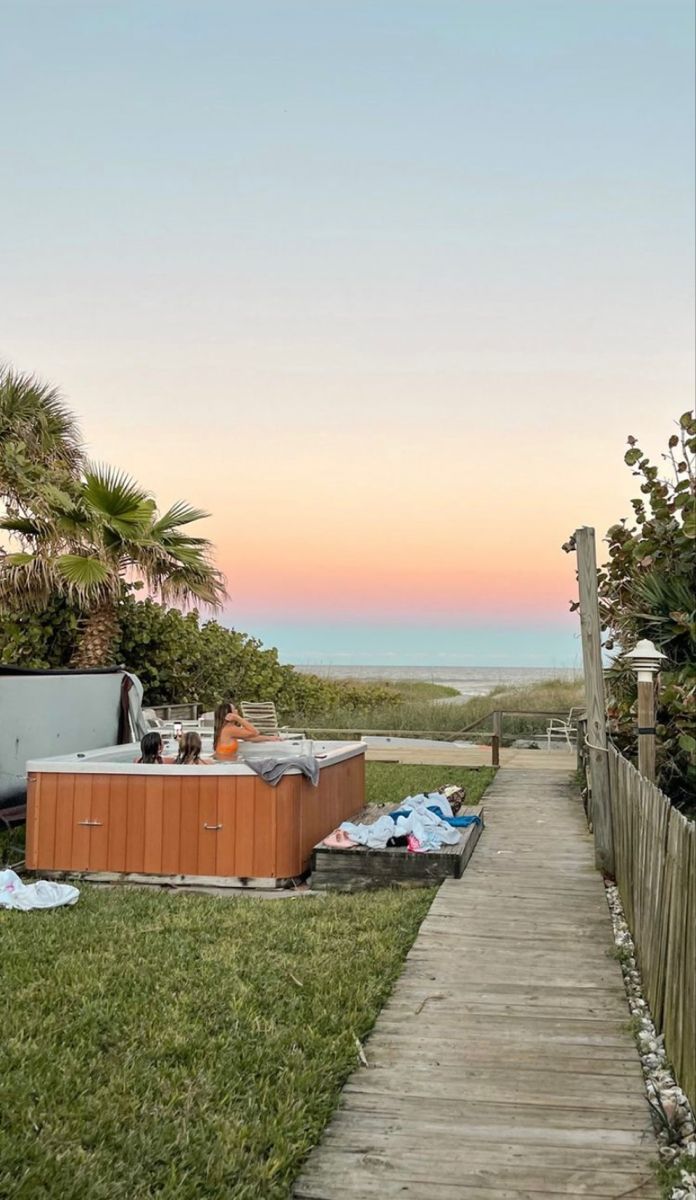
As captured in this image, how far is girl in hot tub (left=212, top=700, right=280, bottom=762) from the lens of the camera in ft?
29.0

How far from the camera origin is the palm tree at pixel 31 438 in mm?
12184

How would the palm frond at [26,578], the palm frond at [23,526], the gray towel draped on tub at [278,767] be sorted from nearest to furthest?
the gray towel draped on tub at [278,767], the palm frond at [23,526], the palm frond at [26,578]

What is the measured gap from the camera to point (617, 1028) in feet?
12.9

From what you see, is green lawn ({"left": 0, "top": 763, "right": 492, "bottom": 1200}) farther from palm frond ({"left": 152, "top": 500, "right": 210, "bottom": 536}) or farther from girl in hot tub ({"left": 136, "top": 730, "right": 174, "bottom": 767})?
palm frond ({"left": 152, "top": 500, "right": 210, "bottom": 536})

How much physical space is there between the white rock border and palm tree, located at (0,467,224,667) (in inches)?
338

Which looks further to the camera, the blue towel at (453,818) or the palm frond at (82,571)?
the palm frond at (82,571)

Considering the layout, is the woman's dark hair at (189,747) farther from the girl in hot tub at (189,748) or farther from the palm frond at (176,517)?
the palm frond at (176,517)

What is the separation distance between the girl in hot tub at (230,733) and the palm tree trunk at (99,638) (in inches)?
127

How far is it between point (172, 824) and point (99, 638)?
19.3ft

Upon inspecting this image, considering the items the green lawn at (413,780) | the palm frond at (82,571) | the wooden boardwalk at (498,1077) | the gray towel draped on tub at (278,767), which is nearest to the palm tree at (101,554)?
the palm frond at (82,571)

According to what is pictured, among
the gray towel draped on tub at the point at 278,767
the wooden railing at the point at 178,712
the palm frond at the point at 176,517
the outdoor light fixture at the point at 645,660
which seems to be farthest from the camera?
the wooden railing at the point at 178,712

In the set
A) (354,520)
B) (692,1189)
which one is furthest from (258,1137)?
(354,520)

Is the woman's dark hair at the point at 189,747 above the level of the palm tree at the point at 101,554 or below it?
below

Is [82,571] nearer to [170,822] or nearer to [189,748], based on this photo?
[189,748]
